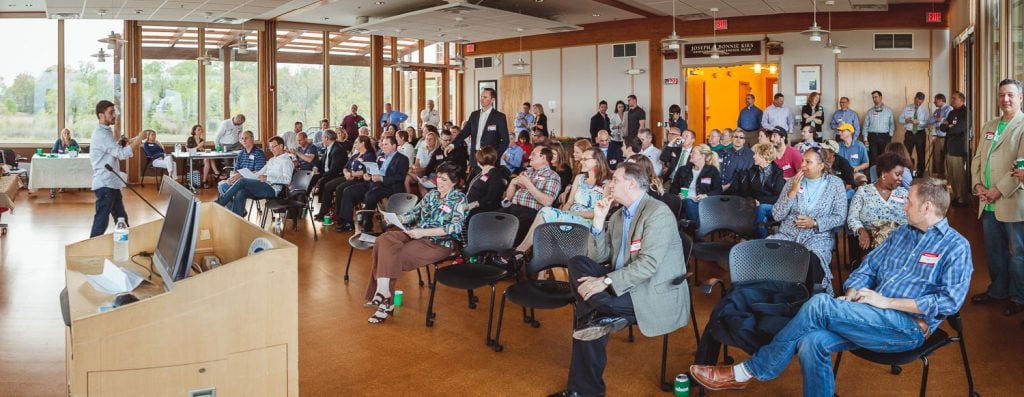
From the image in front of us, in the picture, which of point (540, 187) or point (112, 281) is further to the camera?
point (540, 187)

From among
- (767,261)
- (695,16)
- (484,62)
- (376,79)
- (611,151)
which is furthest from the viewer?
(484,62)

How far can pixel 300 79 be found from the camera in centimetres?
1794

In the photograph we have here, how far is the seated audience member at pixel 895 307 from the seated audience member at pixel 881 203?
1.99 metres

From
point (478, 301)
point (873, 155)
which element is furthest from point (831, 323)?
point (873, 155)

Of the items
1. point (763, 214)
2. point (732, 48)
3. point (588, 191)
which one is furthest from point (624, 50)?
point (588, 191)

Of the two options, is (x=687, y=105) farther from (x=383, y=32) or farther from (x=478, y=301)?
(x=478, y=301)

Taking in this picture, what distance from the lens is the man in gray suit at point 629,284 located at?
3828 millimetres

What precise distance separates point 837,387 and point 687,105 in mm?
12701

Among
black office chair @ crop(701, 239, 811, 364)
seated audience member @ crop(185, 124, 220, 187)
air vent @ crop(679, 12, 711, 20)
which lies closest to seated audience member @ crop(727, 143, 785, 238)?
black office chair @ crop(701, 239, 811, 364)

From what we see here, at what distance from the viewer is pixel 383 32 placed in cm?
1611

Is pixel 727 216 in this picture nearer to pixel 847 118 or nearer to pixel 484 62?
pixel 847 118

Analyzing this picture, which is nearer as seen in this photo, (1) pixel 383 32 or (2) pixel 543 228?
(2) pixel 543 228

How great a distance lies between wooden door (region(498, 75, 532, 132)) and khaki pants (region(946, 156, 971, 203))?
9.36 m

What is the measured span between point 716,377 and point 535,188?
326 cm
